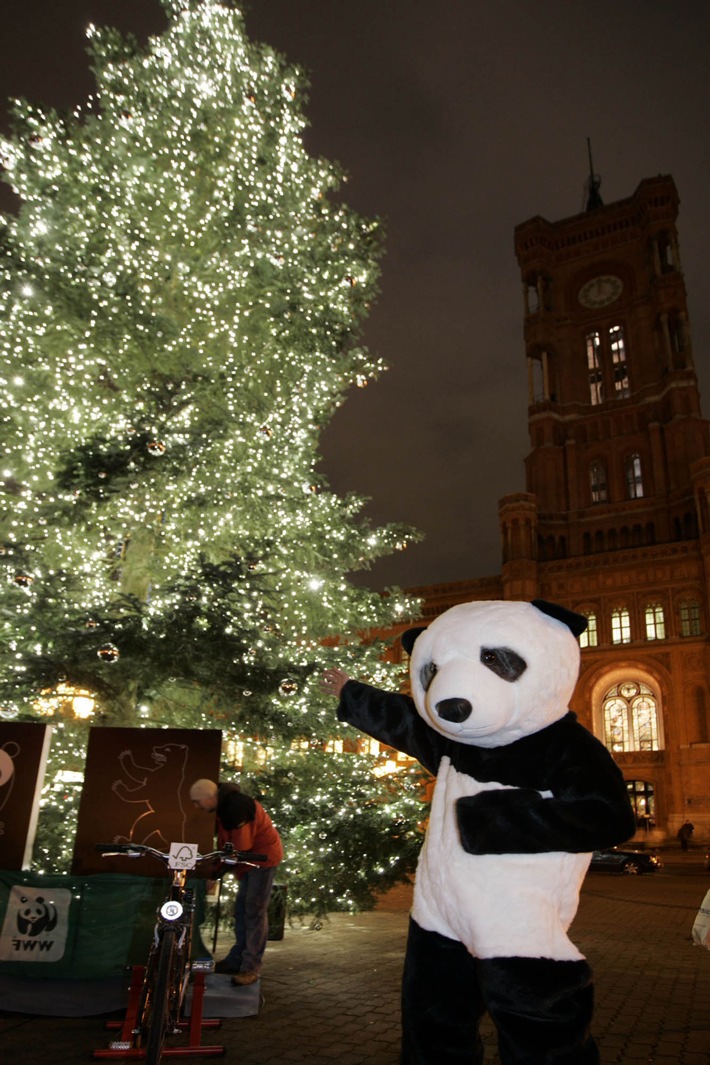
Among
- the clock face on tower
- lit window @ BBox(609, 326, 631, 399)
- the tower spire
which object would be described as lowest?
lit window @ BBox(609, 326, 631, 399)

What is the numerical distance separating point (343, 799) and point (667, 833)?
31815mm

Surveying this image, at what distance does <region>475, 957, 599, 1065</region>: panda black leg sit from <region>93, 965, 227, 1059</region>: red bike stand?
94.7 inches

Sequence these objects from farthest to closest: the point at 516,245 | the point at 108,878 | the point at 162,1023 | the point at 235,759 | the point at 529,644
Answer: the point at 516,245 → the point at 235,759 → the point at 108,878 → the point at 162,1023 → the point at 529,644

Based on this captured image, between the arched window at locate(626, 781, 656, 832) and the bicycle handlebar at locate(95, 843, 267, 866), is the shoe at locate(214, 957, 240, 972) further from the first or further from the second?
the arched window at locate(626, 781, 656, 832)

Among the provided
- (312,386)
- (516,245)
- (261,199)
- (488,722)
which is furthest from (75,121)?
(516,245)

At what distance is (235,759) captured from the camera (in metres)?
8.02

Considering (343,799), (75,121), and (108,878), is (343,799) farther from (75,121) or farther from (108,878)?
(75,121)

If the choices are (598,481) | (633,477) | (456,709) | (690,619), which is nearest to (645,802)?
(690,619)

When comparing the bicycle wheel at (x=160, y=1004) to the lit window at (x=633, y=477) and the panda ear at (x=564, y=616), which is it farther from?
the lit window at (x=633, y=477)

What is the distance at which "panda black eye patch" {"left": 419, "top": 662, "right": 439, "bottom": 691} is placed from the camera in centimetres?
325

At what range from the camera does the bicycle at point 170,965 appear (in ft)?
12.7

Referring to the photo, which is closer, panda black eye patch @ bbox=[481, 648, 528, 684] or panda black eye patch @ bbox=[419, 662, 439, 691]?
panda black eye patch @ bbox=[481, 648, 528, 684]

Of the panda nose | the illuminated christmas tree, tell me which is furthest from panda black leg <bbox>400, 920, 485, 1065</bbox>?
the illuminated christmas tree

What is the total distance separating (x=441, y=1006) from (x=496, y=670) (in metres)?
1.37
